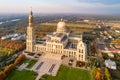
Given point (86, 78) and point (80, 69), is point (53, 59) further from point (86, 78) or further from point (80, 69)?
point (86, 78)

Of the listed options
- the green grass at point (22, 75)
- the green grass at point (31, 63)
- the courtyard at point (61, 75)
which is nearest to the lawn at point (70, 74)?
the courtyard at point (61, 75)

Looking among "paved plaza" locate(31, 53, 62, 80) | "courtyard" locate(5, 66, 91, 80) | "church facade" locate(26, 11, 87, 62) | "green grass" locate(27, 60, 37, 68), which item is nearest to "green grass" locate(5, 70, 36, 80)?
"courtyard" locate(5, 66, 91, 80)

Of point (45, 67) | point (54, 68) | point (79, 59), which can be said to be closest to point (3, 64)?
point (45, 67)

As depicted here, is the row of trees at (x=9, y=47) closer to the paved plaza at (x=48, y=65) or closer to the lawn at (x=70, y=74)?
the paved plaza at (x=48, y=65)

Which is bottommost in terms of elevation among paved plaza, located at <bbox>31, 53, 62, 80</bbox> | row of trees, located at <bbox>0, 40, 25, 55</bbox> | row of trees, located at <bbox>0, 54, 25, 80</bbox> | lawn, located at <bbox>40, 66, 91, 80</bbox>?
lawn, located at <bbox>40, 66, 91, 80</bbox>

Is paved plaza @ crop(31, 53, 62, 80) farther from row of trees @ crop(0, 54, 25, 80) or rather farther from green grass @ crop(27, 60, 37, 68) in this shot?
row of trees @ crop(0, 54, 25, 80)
